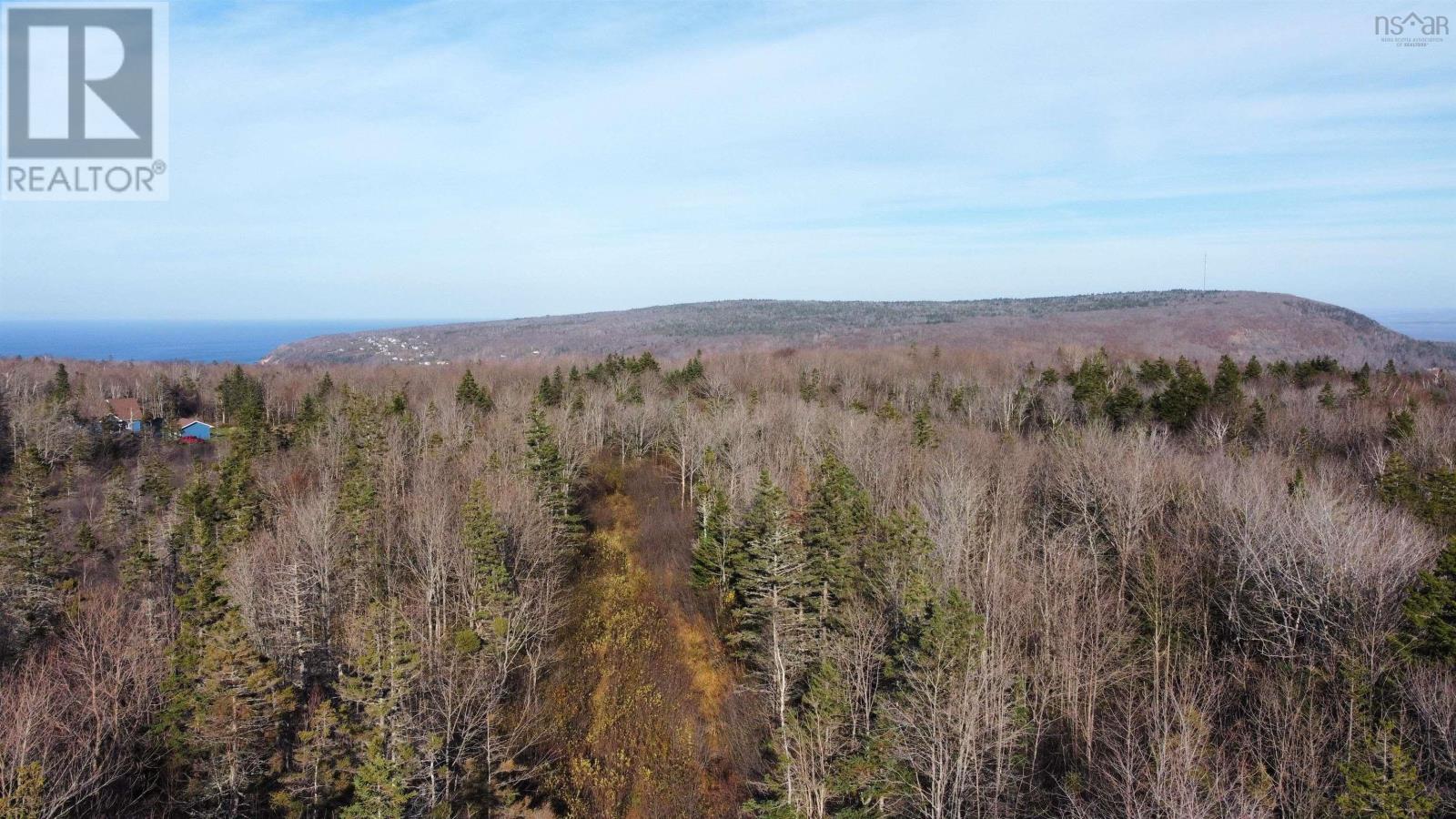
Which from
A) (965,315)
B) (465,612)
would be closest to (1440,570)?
(465,612)

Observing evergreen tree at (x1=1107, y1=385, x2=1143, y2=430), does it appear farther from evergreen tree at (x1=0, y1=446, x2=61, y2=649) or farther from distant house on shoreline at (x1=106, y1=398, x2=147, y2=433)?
distant house on shoreline at (x1=106, y1=398, x2=147, y2=433)

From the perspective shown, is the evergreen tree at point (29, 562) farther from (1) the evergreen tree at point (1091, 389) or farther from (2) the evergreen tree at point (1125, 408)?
(2) the evergreen tree at point (1125, 408)

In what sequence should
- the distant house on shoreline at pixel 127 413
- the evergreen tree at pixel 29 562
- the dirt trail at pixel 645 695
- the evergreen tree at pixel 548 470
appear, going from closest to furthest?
the dirt trail at pixel 645 695, the evergreen tree at pixel 29 562, the evergreen tree at pixel 548 470, the distant house on shoreline at pixel 127 413

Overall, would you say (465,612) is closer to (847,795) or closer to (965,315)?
(847,795)

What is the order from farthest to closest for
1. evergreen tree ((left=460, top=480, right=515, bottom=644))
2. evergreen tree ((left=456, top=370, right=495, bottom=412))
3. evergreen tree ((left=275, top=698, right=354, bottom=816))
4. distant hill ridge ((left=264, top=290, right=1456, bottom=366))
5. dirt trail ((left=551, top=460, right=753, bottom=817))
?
1. distant hill ridge ((left=264, top=290, right=1456, bottom=366))
2. evergreen tree ((left=456, top=370, right=495, bottom=412))
3. evergreen tree ((left=460, top=480, right=515, bottom=644))
4. dirt trail ((left=551, top=460, right=753, bottom=817))
5. evergreen tree ((left=275, top=698, right=354, bottom=816))

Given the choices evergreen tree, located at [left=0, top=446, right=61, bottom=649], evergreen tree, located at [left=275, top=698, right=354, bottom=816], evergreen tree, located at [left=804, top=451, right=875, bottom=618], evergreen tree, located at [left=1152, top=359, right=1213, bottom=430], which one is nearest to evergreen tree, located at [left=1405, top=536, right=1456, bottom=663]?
evergreen tree, located at [left=804, top=451, right=875, bottom=618]

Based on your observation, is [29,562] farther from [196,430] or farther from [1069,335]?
[1069,335]

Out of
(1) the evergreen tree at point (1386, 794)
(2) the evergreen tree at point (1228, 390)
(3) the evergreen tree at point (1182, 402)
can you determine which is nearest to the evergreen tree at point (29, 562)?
(1) the evergreen tree at point (1386, 794)
